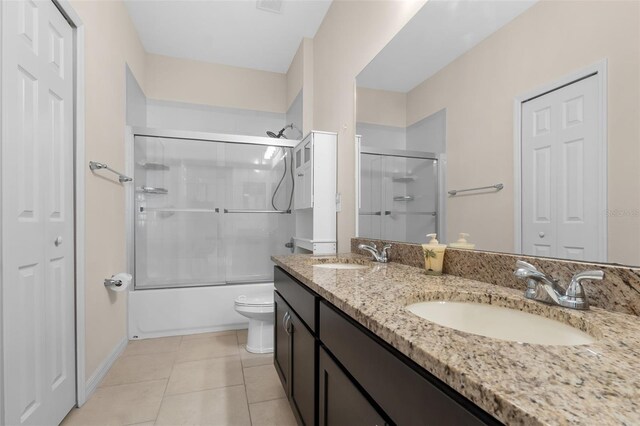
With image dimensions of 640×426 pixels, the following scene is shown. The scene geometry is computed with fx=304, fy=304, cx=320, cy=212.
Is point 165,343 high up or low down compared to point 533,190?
down

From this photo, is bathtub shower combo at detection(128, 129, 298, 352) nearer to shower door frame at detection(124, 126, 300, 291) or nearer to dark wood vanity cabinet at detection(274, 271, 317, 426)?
shower door frame at detection(124, 126, 300, 291)

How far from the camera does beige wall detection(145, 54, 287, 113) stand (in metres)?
3.31

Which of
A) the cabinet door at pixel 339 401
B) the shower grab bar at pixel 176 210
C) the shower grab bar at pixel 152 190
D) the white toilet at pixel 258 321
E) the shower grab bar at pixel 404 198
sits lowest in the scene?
the white toilet at pixel 258 321

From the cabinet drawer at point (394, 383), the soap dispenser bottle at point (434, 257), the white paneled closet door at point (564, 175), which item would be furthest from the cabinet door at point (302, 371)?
the white paneled closet door at point (564, 175)

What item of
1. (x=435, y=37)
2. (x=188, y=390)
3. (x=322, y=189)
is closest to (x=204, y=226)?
(x=322, y=189)

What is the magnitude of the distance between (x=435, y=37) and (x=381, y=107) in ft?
1.47

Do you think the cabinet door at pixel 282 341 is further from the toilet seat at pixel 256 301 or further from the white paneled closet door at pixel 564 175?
the white paneled closet door at pixel 564 175

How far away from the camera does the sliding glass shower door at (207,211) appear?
2822 mm

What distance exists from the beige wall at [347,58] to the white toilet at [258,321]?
2.33ft

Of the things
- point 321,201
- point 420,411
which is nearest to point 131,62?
point 321,201

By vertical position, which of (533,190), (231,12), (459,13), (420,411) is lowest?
(420,411)

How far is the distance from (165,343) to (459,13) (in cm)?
285

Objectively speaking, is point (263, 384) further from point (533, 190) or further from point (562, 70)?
point (562, 70)

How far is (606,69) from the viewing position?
0.70 m
